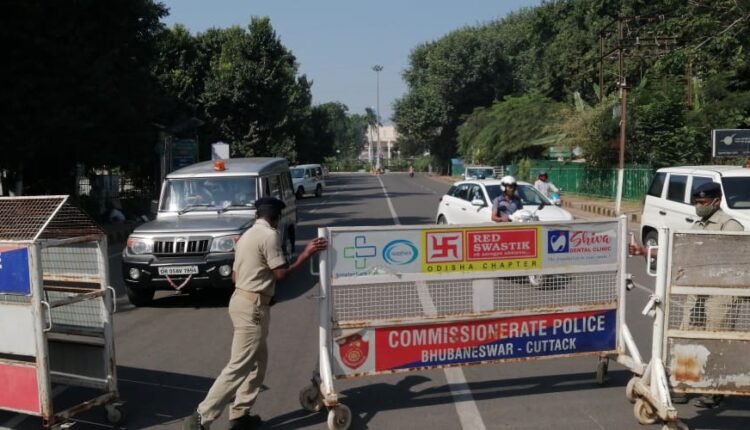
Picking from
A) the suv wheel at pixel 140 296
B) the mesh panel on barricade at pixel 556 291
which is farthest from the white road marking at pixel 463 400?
the suv wheel at pixel 140 296

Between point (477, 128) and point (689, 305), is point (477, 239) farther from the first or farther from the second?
point (477, 128)

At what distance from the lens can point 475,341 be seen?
546 centimetres

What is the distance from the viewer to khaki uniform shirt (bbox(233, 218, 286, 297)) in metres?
4.93

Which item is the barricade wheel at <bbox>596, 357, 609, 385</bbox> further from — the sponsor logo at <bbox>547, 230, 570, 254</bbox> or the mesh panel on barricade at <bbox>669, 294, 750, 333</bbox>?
the sponsor logo at <bbox>547, 230, 570, 254</bbox>

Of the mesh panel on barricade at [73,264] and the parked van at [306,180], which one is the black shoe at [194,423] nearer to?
the mesh panel on barricade at [73,264]

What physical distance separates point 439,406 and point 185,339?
3.52 m

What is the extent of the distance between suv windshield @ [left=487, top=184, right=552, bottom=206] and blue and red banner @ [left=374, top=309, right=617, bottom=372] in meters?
7.51

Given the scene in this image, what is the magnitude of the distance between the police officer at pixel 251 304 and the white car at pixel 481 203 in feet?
25.2

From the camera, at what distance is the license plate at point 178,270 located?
357 inches

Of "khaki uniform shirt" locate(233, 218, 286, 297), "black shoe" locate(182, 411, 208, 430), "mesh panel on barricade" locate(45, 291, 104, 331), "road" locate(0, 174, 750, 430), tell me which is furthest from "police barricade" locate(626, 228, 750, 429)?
"mesh panel on barricade" locate(45, 291, 104, 331)

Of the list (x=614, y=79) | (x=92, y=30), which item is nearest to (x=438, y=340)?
(x=92, y=30)

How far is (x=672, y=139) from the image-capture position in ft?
87.4

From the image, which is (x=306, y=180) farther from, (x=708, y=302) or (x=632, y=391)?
(x=708, y=302)

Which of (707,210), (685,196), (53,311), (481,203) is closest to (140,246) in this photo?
(53,311)
